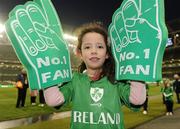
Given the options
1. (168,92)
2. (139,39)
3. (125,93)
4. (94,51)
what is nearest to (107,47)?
(94,51)

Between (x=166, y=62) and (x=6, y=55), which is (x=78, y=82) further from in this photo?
(x=166, y=62)

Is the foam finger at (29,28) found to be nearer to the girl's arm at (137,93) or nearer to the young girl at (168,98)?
the girl's arm at (137,93)

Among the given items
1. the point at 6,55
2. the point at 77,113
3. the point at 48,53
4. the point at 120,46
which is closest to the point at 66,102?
the point at 77,113

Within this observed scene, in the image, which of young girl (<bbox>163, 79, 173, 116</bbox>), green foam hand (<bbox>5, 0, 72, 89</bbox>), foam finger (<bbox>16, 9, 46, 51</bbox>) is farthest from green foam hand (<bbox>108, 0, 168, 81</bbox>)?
young girl (<bbox>163, 79, 173, 116</bbox>)

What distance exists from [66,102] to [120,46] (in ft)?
2.23

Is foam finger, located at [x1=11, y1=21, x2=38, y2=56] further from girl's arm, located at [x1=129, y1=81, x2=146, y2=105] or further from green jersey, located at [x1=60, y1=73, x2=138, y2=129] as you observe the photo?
girl's arm, located at [x1=129, y1=81, x2=146, y2=105]

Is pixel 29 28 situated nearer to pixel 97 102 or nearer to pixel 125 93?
pixel 97 102

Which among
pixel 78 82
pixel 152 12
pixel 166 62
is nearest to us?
pixel 152 12

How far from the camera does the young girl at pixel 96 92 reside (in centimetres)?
315

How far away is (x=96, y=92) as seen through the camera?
3205 millimetres

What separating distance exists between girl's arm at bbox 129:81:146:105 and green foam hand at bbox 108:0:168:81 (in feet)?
0.21

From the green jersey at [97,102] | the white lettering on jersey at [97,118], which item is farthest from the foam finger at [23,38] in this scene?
the white lettering on jersey at [97,118]

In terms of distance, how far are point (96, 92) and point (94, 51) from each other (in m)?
0.36

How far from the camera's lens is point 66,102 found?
3.35 m
